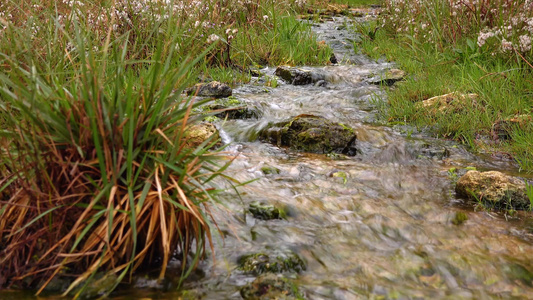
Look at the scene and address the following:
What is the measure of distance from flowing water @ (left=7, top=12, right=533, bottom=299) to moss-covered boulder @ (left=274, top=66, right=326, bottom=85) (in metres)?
2.36

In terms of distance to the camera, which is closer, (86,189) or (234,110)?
(86,189)

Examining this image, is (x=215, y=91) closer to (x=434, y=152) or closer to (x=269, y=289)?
(x=434, y=152)

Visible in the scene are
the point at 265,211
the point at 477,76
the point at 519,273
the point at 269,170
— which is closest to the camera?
the point at 519,273

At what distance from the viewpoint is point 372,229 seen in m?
3.07

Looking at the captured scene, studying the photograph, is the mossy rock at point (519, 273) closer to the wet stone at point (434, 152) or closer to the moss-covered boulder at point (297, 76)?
the wet stone at point (434, 152)

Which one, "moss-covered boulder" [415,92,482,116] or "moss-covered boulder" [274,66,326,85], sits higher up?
"moss-covered boulder" [274,66,326,85]

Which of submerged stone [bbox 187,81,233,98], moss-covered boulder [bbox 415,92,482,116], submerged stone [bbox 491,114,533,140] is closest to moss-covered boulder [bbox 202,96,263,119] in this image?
submerged stone [bbox 187,81,233,98]

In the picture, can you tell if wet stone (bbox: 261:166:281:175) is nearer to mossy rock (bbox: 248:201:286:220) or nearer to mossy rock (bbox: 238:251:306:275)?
mossy rock (bbox: 248:201:286:220)

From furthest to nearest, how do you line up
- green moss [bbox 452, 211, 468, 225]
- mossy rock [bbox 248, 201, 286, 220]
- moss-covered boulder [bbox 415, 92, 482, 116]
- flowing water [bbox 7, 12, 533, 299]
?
moss-covered boulder [bbox 415, 92, 482, 116] → green moss [bbox 452, 211, 468, 225] → mossy rock [bbox 248, 201, 286, 220] → flowing water [bbox 7, 12, 533, 299]

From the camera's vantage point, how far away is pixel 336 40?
10.9 meters

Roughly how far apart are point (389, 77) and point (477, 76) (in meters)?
1.64

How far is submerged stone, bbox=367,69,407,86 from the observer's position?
7.15 m

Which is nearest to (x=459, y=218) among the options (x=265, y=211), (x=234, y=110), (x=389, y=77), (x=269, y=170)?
(x=265, y=211)

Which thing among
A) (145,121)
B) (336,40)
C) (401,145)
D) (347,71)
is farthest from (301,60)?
(145,121)
